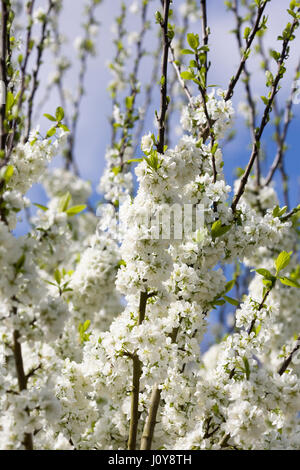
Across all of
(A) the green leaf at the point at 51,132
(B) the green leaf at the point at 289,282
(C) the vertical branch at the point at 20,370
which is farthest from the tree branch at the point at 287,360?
(A) the green leaf at the point at 51,132

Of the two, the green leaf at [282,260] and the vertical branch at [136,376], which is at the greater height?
the green leaf at [282,260]

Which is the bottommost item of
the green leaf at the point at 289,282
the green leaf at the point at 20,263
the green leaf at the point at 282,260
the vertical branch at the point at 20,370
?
the vertical branch at the point at 20,370

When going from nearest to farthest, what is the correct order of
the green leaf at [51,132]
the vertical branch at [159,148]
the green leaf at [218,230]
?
the vertical branch at [159,148]
the green leaf at [218,230]
the green leaf at [51,132]

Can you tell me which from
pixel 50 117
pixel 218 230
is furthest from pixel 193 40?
pixel 218 230

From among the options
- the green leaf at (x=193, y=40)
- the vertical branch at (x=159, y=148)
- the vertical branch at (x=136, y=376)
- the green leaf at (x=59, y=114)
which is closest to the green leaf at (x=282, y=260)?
the vertical branch at (x=136, y=376)

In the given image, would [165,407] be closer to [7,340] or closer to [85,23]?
[7,340]

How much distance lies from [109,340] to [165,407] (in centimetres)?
51

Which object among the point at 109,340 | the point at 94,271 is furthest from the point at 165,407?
the point at 94,271

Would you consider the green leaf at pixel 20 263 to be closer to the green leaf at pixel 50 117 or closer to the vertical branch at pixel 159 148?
the vertical branch at pixel 159 148

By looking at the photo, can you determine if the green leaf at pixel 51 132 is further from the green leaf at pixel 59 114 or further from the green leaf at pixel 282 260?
the green leaf at pixel 282 260

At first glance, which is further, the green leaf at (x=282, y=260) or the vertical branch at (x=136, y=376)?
the green leaf at (x=282, y=260)

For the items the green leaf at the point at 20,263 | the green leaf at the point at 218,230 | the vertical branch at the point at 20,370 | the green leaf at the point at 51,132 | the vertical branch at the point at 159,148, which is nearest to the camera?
the green leaf at the point at 20,263

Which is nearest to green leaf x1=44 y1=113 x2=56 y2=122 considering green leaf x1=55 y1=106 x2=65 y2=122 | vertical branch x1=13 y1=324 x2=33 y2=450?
green leaf x1=55 y1=106 x2=65 y2=122

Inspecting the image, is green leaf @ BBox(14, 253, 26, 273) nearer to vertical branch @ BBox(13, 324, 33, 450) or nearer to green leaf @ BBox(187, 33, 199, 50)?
vertical branch @ BBox(13, 324, 33, 450)
